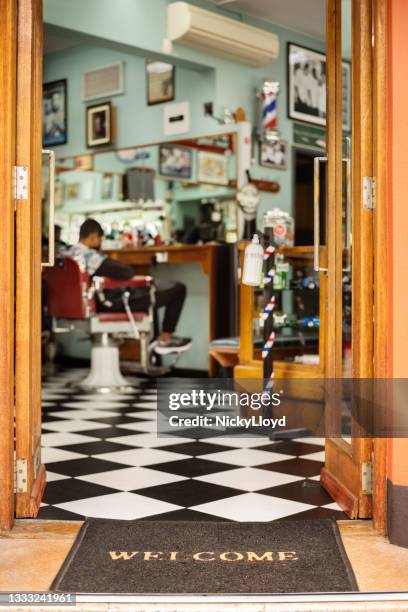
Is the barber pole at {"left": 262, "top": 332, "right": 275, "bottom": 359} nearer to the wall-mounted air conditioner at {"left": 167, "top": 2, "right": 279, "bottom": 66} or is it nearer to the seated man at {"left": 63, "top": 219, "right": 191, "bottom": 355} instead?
the seated man at {"left": 63, "top": 219, "right": 191, "bottom": 355}

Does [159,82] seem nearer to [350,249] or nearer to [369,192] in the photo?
[350,249]

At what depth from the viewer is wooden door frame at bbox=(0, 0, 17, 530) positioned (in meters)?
2.43

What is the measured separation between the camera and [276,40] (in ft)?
24.2

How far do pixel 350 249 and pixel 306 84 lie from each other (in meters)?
5.70

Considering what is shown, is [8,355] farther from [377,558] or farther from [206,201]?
[206,201]

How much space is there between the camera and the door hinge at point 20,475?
8.29ft

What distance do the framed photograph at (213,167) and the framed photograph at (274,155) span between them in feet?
1.35

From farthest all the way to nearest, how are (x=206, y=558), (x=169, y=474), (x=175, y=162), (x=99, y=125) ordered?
(x=99, y=125), (x=175, y=162), (x=169, y=474), (x=206, y=558)

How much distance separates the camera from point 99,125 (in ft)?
27.4

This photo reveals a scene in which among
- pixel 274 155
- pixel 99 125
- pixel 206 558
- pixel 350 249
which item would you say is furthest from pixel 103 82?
pixel 206 558

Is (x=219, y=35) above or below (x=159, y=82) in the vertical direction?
above

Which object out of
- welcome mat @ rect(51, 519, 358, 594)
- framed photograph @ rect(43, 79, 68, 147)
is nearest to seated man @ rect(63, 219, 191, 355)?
framed photograph @ rect(43, 79, 68, 147)

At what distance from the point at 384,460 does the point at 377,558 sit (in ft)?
1.10

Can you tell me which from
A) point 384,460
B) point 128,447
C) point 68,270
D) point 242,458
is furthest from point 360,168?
point 68,270
